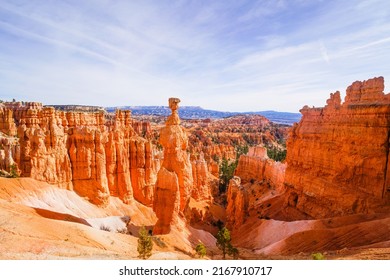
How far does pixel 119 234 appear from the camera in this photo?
17.1m

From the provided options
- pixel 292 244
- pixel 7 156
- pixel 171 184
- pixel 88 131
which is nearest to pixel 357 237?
pixel 292 244

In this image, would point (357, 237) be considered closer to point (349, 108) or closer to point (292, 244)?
point (292, 244)

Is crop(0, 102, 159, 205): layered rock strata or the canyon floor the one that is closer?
the canyon floor

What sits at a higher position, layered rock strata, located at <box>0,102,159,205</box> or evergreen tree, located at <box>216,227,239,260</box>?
layered rock strata, located at <box>0,102,159,205</box>

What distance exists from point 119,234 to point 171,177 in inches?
212

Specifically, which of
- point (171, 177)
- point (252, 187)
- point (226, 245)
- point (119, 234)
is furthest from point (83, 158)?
point (252, 187)

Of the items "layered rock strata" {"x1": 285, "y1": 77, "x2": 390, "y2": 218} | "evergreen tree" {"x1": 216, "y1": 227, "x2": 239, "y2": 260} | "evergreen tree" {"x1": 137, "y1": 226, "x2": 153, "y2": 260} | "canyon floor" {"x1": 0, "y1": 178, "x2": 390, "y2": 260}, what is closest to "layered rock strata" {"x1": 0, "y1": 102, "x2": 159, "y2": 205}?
"canyon floor" {"x1": 0, "y1": 178, "x2": 390, "y2": 260}

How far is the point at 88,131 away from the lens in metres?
28.1

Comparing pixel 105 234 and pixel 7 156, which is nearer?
pixel 105 234

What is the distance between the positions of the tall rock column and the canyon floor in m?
1.47

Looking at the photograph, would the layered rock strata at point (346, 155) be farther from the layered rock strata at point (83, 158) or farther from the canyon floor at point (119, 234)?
the layered rock strata at point (83, 158)

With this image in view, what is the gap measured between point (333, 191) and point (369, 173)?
346 cm

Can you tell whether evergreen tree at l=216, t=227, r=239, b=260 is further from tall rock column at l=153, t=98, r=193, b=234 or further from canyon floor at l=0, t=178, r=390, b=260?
tall rock column at l=153, t=98, r=193, b=234

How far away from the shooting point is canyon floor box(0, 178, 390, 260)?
1201cm
